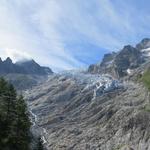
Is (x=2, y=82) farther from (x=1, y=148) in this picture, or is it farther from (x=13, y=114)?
(x=1, y=148)

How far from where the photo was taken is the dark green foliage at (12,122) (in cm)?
5607

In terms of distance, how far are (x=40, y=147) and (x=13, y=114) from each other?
13.0 meters

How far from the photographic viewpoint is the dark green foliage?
184 ft

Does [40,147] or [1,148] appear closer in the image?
[1,148]

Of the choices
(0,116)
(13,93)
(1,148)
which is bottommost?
(1,148)

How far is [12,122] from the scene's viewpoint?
57062 mm

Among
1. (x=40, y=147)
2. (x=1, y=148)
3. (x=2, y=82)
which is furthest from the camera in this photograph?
(x=40, y=147)

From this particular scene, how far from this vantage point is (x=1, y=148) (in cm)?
5575

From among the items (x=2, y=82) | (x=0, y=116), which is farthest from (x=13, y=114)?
(x=2, y=82)

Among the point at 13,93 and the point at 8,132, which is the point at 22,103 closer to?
the point at 13,93

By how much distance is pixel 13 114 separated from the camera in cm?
5875

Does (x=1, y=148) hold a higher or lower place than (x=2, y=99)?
lower

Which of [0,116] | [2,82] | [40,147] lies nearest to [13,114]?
[0,116]

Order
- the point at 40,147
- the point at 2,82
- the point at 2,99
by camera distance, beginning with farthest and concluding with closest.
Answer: the point at 40,147 < the point at 2,82 < the point at 2,99
